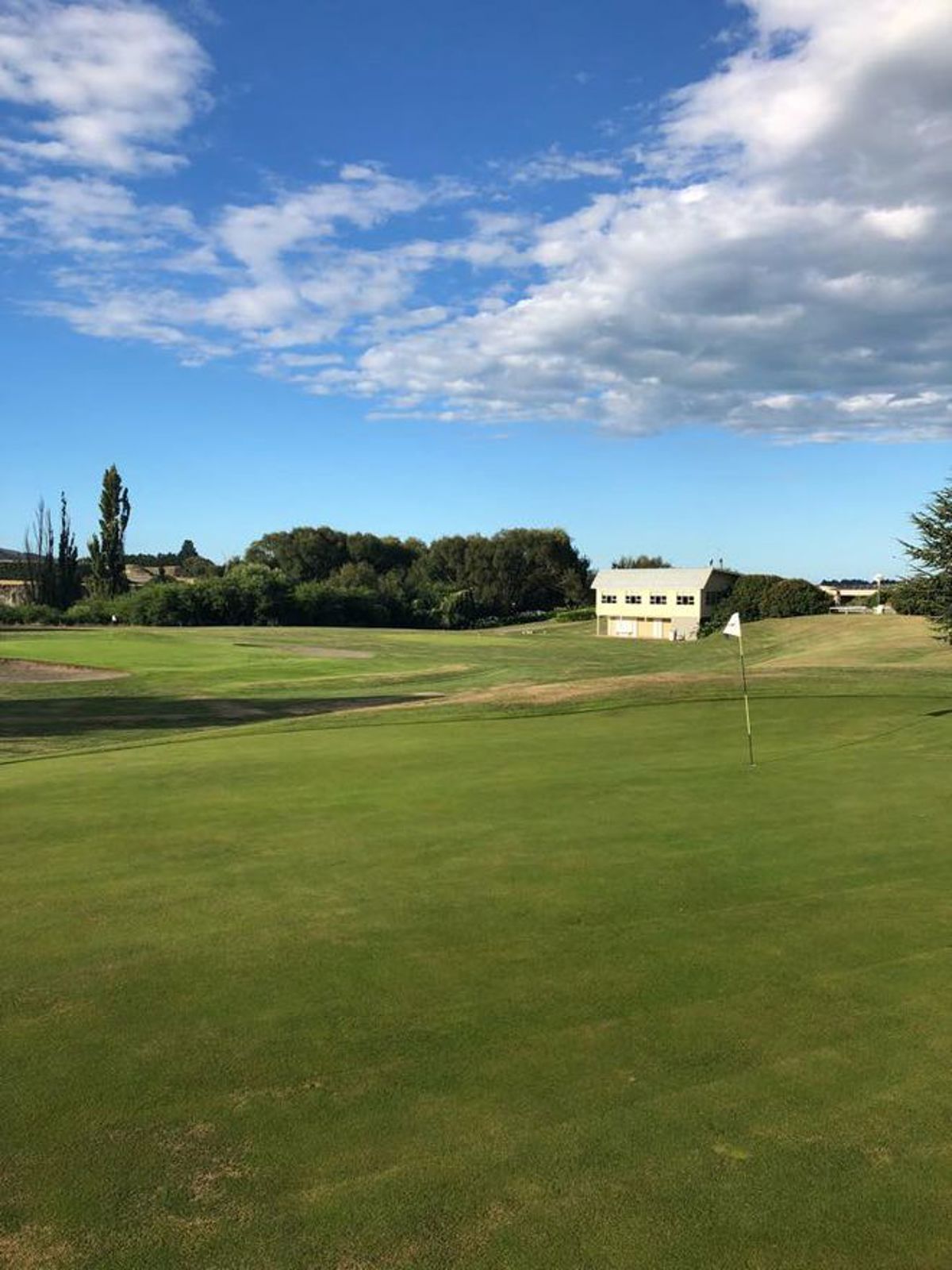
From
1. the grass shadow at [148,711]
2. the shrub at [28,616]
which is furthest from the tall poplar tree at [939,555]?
the shrub at [28,616]

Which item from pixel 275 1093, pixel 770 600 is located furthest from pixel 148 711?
pixel 770 600

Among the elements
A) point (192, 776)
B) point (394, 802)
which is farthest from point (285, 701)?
point (394, 802)

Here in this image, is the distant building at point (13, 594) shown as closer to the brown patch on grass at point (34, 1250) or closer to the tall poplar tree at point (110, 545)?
the tall poplar tree at point (110, 545)

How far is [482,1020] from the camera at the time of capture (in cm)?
541

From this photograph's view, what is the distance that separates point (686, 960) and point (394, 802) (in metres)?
5.55

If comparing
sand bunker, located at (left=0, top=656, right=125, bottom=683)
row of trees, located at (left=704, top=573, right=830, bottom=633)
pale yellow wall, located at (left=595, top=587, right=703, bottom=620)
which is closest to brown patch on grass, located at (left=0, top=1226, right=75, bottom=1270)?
sand bunker, located at (left=0, top=656, right=125, bottom=683)

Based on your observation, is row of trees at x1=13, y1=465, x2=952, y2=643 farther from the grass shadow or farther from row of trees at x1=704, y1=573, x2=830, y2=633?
the grass shadow

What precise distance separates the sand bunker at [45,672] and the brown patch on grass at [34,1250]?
3978cm

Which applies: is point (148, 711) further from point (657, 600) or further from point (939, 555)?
point (657, 600)

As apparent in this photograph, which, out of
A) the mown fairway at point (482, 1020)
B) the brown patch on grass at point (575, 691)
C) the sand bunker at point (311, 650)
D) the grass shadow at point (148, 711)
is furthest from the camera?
Result: the sand bunker at point (311, 650)

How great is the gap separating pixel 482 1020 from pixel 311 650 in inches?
2176

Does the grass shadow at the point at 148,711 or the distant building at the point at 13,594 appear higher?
the distant building at the point at 13,594

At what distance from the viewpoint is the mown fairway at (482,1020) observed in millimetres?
3699

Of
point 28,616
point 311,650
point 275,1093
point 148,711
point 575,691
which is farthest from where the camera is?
point 28,616
